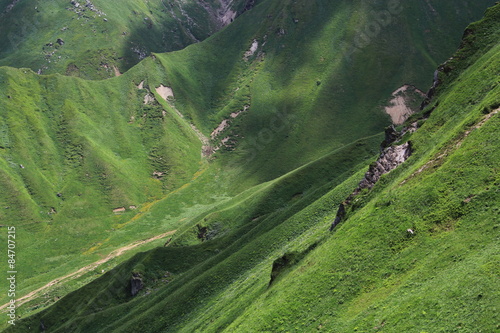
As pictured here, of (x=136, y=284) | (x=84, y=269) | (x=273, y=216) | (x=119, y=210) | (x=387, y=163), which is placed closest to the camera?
(x=387, y=163)

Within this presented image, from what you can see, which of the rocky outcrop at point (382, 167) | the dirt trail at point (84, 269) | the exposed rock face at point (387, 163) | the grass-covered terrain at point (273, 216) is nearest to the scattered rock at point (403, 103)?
the grass-covered terrain at point (273, 216)

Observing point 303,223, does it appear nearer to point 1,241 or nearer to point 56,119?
point 1,241

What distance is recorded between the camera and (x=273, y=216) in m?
91.8

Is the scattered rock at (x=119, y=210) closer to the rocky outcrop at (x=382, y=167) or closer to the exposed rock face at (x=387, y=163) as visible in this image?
the rocky outcrop at (x=382, y=167)

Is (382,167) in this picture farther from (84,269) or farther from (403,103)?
(403,103)

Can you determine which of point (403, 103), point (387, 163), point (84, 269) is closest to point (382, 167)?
point (387, 163)

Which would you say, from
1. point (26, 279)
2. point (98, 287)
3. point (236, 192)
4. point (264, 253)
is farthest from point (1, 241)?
point (264, 253)

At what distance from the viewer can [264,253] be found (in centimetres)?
7438

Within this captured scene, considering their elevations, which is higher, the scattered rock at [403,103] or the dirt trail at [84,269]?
the dirt trail at [84,269]

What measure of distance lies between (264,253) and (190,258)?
30.1 meters

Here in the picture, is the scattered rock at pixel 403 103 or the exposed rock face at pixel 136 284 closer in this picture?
the exposed rock face at pixel 136 284

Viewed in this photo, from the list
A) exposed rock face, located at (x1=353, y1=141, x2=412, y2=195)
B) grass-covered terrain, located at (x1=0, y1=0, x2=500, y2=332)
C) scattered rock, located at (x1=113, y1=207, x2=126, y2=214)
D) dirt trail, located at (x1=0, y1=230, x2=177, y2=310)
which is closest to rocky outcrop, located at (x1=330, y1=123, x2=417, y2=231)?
exposed rock face, located at (x1=353, y1=141, x2=412, y2=195)

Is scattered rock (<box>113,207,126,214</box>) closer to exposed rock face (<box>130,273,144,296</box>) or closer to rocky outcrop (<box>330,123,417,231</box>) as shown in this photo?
exposed rock face (<box>130,273,144,296</box>)

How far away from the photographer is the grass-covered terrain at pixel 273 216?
3462 centimetres
